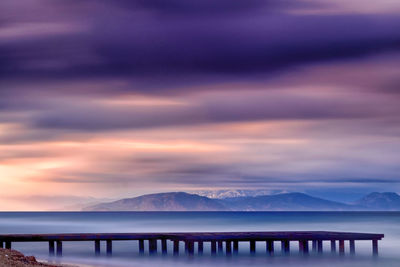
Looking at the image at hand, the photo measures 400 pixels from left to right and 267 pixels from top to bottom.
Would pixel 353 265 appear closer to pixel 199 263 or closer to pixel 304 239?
pixel 304 239

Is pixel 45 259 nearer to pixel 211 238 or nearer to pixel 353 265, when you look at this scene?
pixel 211 238

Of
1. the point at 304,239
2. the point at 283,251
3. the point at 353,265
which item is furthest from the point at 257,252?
the point at 353,265

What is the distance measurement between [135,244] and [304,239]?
1946 centimetres

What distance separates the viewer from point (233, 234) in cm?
4531

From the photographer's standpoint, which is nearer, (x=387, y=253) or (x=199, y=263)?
(x=199, y=263)

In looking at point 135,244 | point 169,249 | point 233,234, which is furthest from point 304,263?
point 135,244

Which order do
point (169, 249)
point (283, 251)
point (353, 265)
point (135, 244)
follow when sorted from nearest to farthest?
point (353, 265) → point (283, 251) → point (169, 249) → point (135, 244)

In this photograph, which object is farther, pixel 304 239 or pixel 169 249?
pixel 169 249

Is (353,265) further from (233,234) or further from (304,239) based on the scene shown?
(233,234)

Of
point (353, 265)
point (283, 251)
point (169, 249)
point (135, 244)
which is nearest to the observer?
point (353, 265)

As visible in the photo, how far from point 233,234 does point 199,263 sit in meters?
2.86

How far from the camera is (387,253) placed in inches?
2089

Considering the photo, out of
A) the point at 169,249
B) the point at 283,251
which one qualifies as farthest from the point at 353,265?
the point at 169,249

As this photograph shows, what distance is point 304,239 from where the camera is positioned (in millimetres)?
46656
